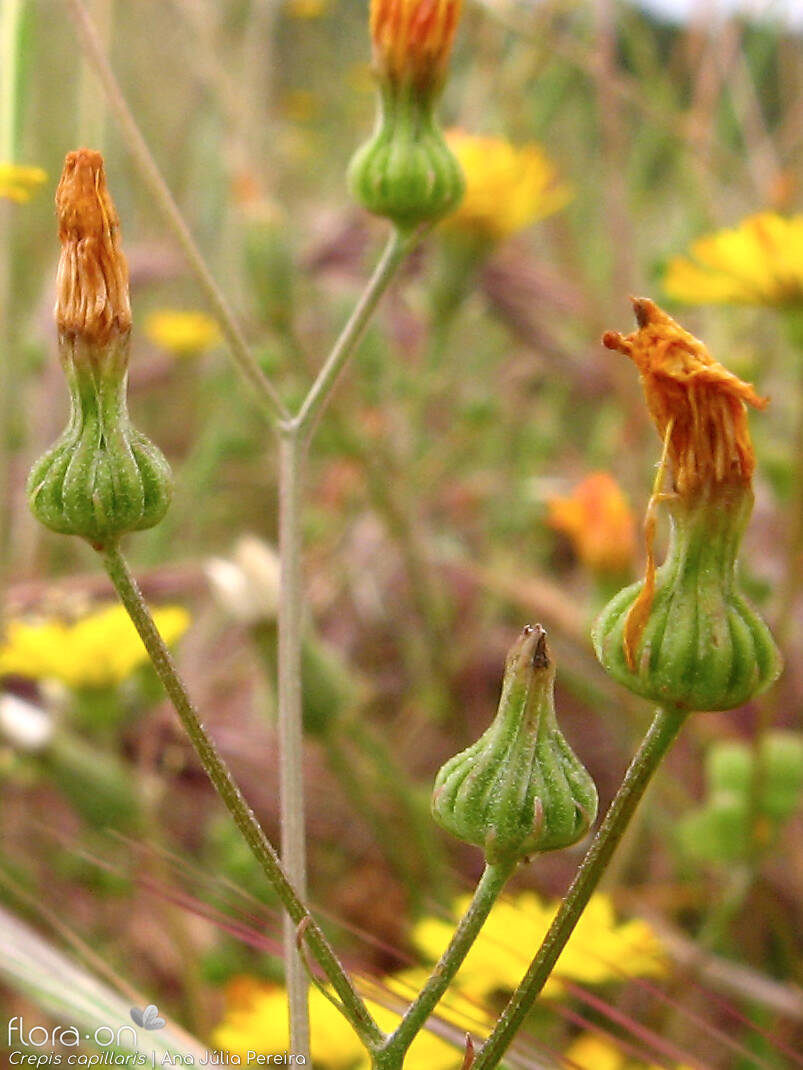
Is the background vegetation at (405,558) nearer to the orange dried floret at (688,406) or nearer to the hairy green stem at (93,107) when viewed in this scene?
the hairy green stem at (93,107)

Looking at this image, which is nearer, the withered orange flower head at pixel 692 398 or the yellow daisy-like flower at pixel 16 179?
the withered orange flower head at pixel 692 398

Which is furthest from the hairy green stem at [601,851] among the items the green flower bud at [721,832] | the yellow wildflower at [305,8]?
the yellow wildflower at [305,8]

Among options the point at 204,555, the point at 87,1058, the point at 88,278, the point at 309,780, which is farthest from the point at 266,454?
the point at 88,278

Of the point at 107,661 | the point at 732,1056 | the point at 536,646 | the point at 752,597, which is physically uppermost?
the point at 752,597

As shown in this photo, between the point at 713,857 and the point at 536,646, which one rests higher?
the point at 536,646

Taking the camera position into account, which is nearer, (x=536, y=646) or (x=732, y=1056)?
(x=536, y=646)

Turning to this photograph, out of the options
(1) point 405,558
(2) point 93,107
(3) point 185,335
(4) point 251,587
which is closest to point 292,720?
(4) point 251,587

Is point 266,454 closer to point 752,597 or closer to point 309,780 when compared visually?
point 309,780
